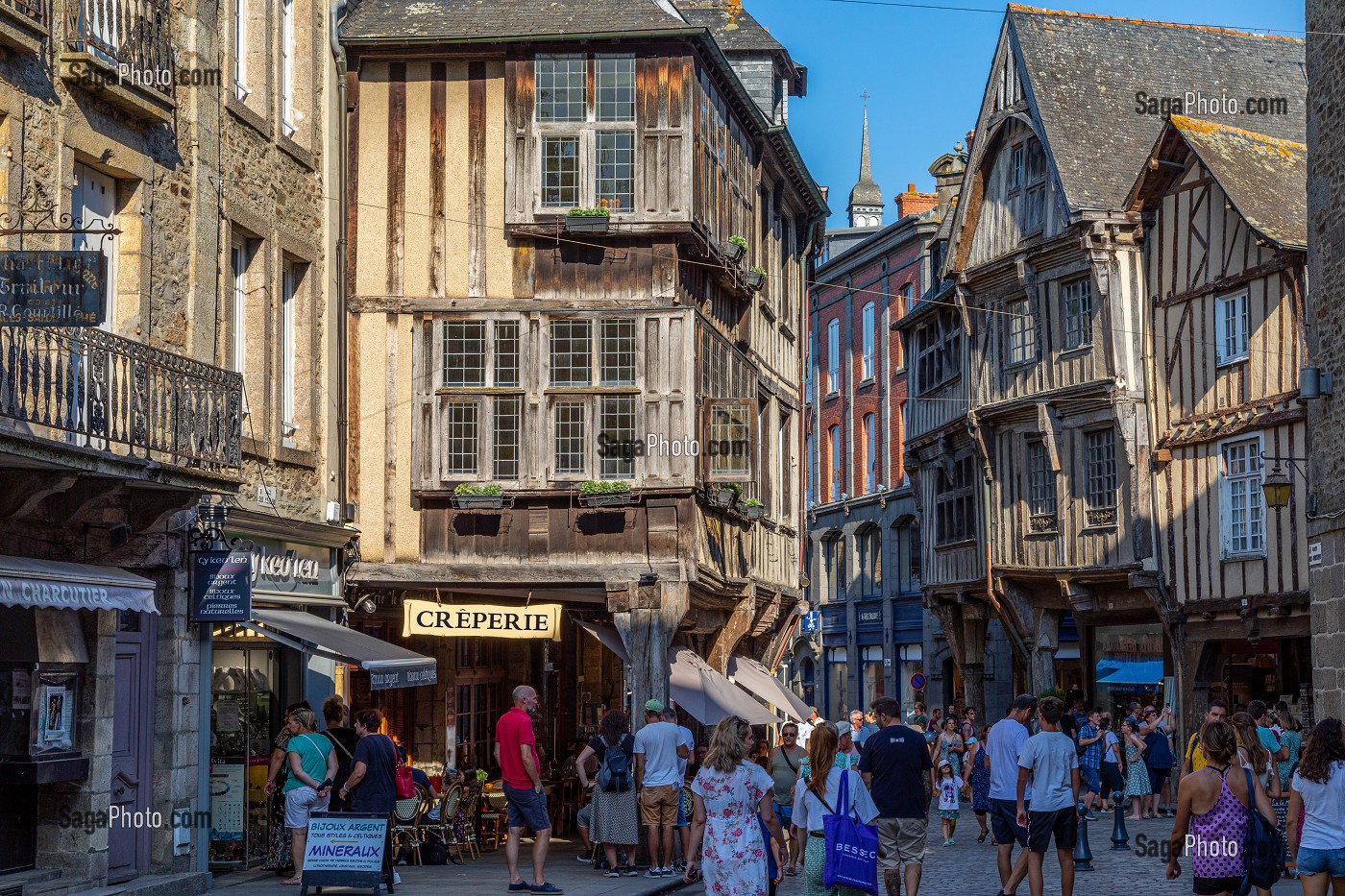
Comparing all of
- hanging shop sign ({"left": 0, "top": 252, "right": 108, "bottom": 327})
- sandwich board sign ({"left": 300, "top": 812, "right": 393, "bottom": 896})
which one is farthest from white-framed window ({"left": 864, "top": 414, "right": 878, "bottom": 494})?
hanging shop sign ({"left": 0, "top": 252, "right": 108, "bottom": 327})

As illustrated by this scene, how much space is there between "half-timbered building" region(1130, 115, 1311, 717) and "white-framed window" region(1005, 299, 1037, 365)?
2731mm

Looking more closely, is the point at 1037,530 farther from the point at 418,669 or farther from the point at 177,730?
the point at 177,730

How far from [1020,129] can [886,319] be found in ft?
52.8

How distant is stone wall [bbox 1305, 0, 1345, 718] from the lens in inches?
664

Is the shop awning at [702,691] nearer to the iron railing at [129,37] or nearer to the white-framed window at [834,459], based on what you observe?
the iron railing at [129,37]

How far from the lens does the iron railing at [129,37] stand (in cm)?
1318

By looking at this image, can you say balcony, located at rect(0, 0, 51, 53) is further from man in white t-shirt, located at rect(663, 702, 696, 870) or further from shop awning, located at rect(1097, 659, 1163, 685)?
shop awning, located at rect(1097, 659, 1163, 685)

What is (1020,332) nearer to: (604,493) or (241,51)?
(604,493)

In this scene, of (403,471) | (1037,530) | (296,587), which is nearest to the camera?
(296,587)

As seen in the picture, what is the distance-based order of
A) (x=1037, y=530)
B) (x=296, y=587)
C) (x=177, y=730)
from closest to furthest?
(x=177, y=730)
(x=296, y=587)
(x=1037, y=530)

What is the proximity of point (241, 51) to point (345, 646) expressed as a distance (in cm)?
561

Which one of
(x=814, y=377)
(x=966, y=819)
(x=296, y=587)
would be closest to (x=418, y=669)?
(x=296, y=587)

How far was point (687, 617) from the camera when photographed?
852 inches

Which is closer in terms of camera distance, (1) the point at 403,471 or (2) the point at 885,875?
(2) the point at 885,875
